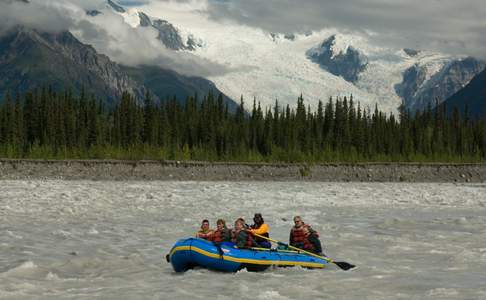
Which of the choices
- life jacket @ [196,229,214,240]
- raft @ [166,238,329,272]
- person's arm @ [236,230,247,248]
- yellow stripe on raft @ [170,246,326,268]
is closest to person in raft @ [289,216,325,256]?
yellow stripe on raft @ [170,246,326,268]

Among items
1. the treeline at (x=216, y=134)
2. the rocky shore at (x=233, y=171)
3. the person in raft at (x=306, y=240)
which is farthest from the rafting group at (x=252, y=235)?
the treeline at (x=216, y=134)

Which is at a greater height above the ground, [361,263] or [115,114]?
[115,114]

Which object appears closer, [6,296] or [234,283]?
[6,296]

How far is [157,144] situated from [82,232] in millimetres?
66702

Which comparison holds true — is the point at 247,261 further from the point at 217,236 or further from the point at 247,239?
the point at 217,236

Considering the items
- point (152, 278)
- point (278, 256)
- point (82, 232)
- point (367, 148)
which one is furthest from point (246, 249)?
point (367, 148)

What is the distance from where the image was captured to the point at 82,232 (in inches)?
1319

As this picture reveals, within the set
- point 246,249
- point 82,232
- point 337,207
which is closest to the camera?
point 246,249

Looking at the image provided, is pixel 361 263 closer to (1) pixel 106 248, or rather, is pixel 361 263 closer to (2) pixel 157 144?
(1) pixel 106 248

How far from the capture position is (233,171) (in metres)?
81.5

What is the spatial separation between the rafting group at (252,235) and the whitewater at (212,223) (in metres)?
1.23

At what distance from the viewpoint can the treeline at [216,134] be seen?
9438 cm

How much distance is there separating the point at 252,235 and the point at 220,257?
2.18 metres

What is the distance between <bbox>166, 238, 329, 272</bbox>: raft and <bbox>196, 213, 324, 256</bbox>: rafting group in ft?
1.45
